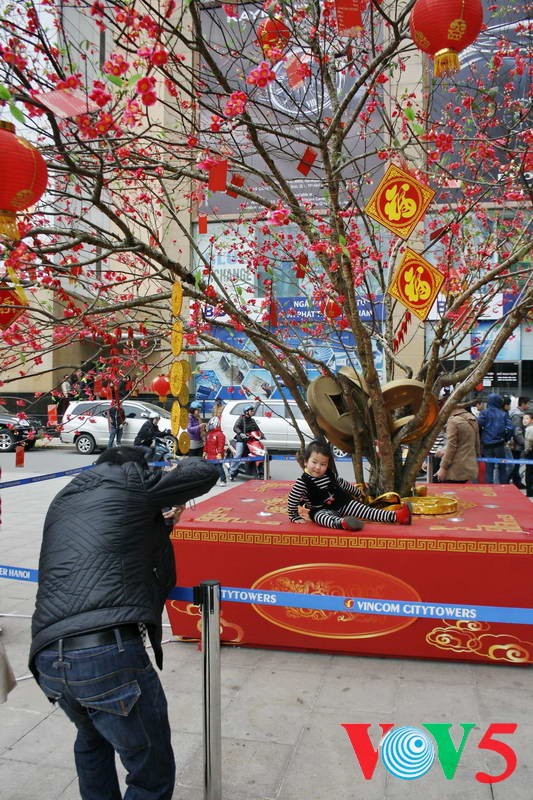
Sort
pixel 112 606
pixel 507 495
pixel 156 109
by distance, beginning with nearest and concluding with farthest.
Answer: pixel 112 606, pixel 507 495, pixel 156 109

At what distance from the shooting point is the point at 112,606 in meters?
2.08

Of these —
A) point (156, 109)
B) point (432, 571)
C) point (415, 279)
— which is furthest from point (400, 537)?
point (156, 109)

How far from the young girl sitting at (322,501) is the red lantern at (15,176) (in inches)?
98.7

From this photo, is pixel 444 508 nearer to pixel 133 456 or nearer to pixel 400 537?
pixel 400 537

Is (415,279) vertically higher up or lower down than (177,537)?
higher up

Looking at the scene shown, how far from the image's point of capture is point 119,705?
6.80 feet

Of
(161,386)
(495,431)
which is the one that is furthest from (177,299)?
(495,431)

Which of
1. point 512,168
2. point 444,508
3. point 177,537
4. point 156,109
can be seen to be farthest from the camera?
point 156,109

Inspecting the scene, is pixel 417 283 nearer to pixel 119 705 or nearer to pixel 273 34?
pixel 273 34

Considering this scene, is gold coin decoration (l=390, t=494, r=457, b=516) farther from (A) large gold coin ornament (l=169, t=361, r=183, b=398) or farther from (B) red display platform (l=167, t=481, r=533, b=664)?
(A) large gold coin ornament (l=169, t=361, r=183, b=398)

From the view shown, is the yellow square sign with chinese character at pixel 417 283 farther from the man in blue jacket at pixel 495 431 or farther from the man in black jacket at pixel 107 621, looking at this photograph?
the man in blue jacket at pixel 495 431

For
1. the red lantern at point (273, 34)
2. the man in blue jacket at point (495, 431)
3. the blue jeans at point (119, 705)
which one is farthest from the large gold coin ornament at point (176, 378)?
the man in blue jacket at point (495, 431)

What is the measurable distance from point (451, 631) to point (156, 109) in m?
18.8

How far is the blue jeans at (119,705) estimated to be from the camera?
6.79ft
